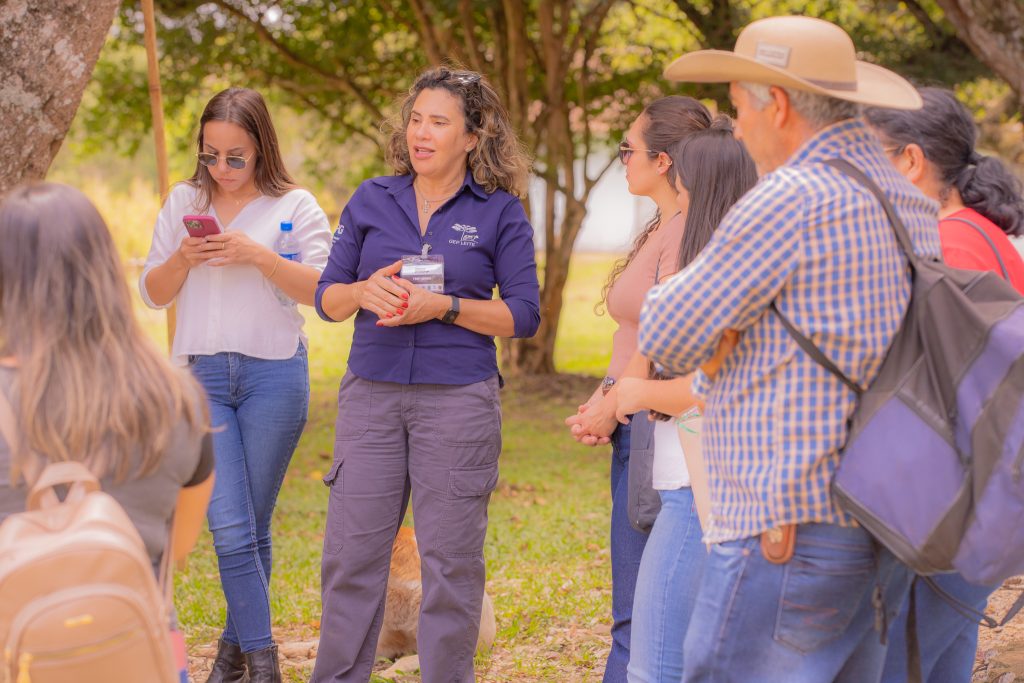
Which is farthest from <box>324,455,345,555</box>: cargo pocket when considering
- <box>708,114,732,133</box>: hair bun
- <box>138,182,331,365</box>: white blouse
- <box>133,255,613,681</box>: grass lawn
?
<box>708,114,732,133</box>: hair bun

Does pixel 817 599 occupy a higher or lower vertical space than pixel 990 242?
lower

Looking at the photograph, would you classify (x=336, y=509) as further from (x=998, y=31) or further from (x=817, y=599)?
(x=998, y=31)

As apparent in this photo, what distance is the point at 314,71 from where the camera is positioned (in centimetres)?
1205

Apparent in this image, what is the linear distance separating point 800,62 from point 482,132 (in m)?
1.81

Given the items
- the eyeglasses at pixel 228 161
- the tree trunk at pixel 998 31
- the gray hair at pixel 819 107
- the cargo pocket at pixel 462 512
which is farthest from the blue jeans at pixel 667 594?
the tree trunk at pixel 998 31

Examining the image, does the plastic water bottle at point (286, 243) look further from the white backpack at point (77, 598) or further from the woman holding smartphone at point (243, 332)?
the white backpack at point (77, 598)

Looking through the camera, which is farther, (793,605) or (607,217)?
(607,217)

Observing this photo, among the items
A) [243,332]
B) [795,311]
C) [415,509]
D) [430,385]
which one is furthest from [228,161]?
[795,311]

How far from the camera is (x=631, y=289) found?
369 cm

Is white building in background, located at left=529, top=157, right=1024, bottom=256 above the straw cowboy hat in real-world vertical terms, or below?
below

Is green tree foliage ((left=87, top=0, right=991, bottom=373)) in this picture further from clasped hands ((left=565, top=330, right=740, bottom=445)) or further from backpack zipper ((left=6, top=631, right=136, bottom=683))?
backpack zipper ((left=6, top=631, right=136, bottom=683))

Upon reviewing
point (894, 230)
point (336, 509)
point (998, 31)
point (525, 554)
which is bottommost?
point (525, 554)

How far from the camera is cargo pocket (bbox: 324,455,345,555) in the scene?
400 centimetres

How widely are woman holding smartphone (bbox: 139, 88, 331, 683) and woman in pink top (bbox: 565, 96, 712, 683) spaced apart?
3.83 feet
